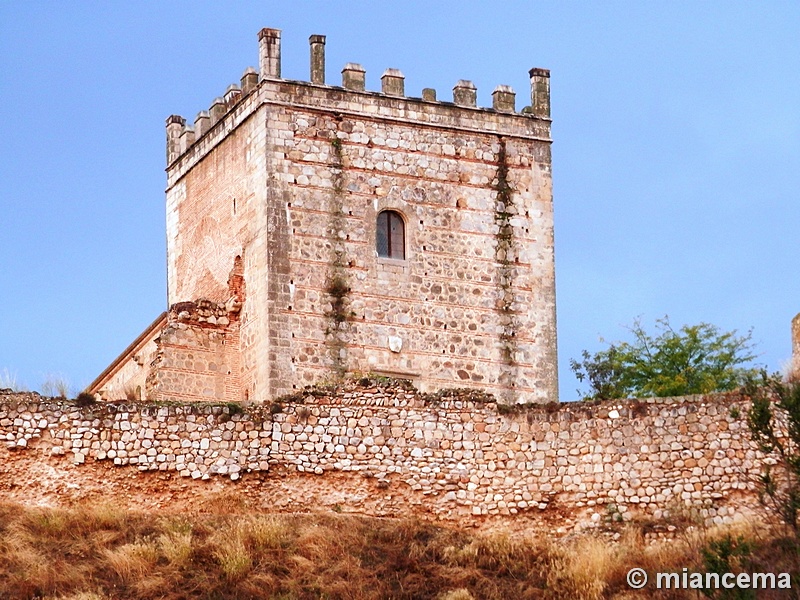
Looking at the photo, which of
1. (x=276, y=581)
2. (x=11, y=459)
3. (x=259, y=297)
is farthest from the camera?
(x=259, y=297)

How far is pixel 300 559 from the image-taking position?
23016mm

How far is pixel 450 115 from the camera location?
105 feet

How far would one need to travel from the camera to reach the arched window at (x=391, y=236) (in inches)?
1229

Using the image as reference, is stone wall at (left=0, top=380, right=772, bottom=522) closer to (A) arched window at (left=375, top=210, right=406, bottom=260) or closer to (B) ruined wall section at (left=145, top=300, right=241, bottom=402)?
(B) ruined wall section at (left=145, top=300, right=241, bottom=402)

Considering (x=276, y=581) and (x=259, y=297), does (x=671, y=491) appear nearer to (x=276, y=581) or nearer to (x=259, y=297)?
(x=276, y=581)

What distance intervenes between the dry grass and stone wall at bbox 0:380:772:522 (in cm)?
81

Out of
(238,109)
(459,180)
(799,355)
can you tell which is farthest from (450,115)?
(799,355)

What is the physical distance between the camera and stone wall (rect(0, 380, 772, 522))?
24672 millimetres

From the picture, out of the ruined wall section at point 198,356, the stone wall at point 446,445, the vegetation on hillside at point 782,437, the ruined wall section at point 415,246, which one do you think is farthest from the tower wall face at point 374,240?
the vegetation on hillside at point 782,437

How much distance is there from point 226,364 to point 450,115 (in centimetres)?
A: 509

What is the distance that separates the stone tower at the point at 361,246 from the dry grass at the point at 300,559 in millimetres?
6276

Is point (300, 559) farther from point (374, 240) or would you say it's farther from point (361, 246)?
point (374, 240)

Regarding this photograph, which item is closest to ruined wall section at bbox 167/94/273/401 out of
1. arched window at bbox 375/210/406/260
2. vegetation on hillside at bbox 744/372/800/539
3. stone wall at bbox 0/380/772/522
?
arched window at bbox 375/210/406/260

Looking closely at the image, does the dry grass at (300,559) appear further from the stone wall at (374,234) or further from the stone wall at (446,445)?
the stone wall at (374,234)
